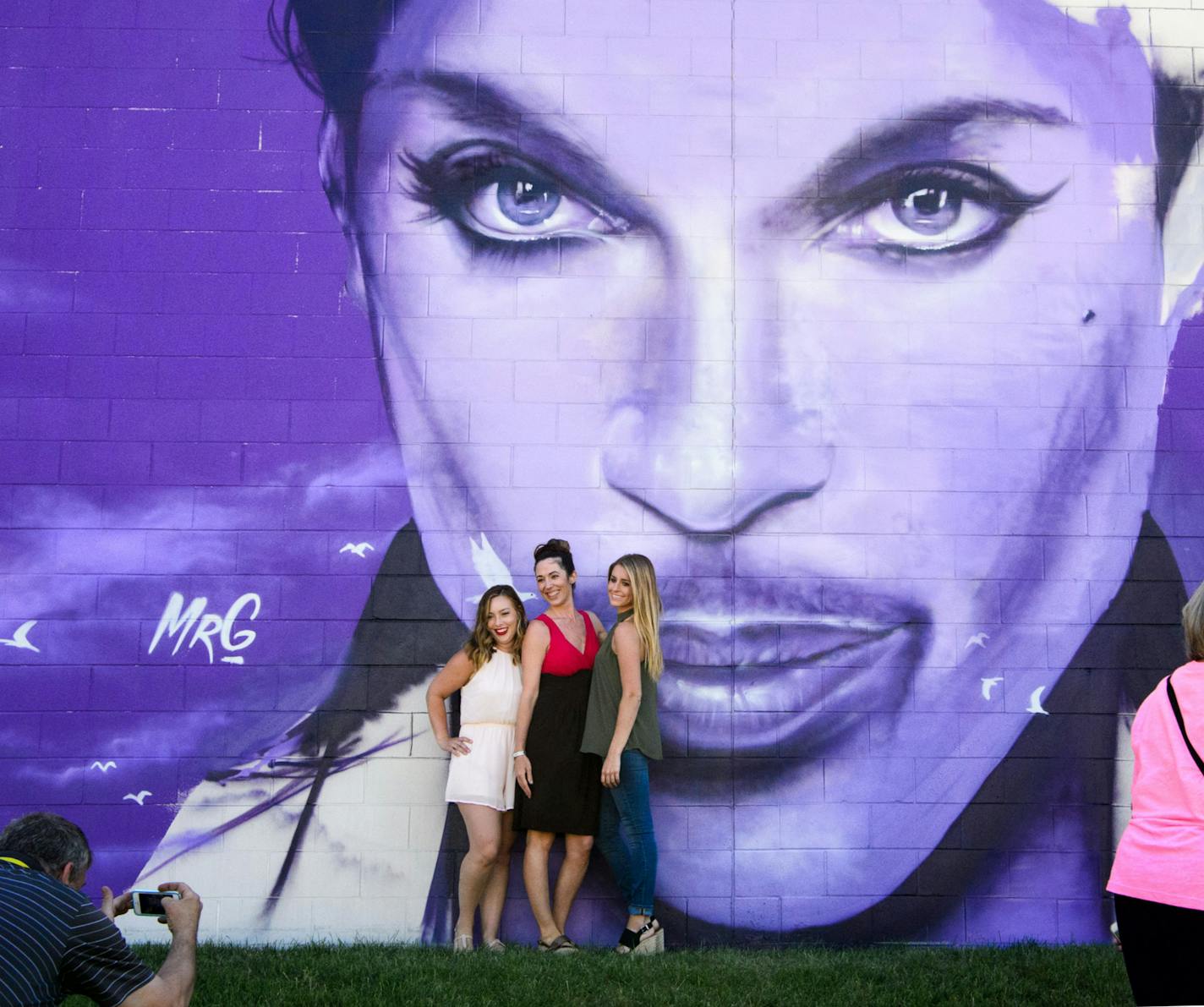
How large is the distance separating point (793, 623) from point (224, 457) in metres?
3.31

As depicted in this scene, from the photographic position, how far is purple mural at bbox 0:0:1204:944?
270 inches

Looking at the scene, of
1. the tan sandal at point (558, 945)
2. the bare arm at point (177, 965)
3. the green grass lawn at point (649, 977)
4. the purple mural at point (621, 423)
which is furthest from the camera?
the purple mural at point (621, 423)

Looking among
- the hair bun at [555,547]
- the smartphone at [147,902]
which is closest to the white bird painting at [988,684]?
the hair bun at [555,547]

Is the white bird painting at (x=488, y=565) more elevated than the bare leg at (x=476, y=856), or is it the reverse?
the white bird painting at (x=488, y=565)

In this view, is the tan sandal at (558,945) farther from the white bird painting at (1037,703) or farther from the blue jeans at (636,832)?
the white bird painting at (1037,703)

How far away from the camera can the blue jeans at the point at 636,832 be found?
6.43 m

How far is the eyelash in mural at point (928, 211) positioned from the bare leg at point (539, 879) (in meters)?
3.71

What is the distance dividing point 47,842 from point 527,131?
496 centimetres

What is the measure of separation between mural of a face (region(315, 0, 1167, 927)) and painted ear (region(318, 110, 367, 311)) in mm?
39

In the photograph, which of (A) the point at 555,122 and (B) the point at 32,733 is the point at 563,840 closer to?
(B) the point at 32,733

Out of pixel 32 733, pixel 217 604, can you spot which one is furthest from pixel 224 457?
pixel 32 733

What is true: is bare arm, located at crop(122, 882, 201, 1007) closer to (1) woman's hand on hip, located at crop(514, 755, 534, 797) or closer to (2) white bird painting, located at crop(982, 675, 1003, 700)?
(1) woman's hand on hip, located at crop(514, 755, 534, 797)

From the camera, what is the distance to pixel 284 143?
23.8 ft

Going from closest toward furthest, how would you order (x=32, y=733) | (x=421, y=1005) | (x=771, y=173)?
1. (x=421, y=1005)
2. (x=32, y=733)
3. (x=771, y=173)
